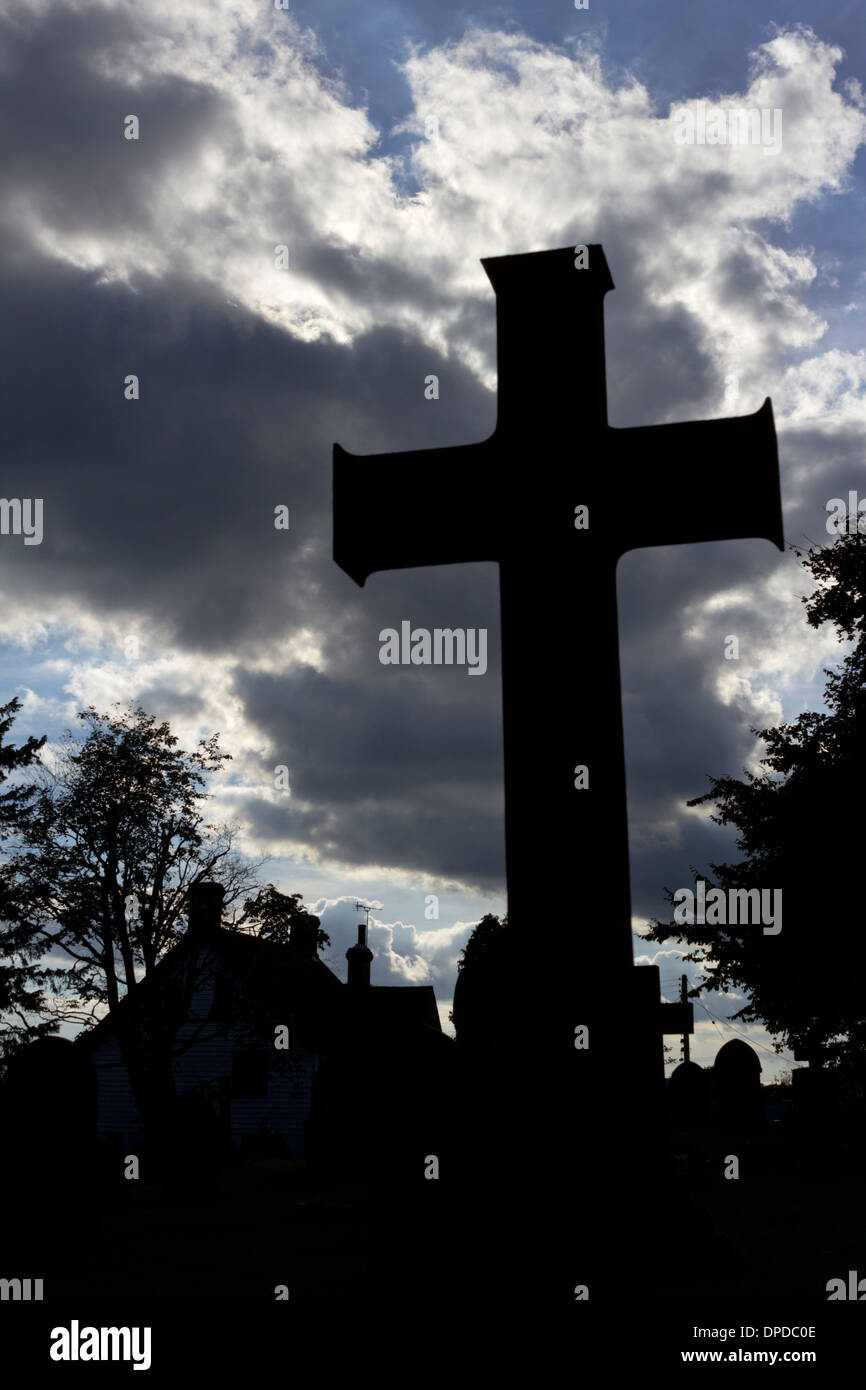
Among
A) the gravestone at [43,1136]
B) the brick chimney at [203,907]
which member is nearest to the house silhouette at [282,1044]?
the brick chimney at [203,907]

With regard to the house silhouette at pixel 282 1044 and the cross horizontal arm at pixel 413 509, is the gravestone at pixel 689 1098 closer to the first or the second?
the house silhouette at pixel 282 1044

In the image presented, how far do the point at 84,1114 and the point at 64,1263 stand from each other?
2341 millimetres

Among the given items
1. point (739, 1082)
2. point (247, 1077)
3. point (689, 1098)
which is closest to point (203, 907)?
point (247, 1077)

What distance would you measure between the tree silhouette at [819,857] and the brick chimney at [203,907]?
13.3 metres

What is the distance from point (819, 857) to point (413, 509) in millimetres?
21563

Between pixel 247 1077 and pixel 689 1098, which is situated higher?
pixel 247 1077

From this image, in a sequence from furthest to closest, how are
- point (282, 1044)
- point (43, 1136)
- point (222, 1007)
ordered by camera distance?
point (222, 1007)
point (282, 1044)
point (43, 1136)

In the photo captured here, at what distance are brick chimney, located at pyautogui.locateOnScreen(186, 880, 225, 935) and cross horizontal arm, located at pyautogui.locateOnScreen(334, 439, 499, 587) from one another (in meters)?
22.9

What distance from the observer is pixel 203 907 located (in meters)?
26.7

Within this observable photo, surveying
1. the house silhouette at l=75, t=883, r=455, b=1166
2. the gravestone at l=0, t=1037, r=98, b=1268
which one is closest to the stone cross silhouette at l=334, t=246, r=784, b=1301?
the house silhouette at l=75, t=883, r=455, b=1166

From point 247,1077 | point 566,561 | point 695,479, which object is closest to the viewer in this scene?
point 566,561

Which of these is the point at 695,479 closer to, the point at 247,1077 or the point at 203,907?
the point at 203,907

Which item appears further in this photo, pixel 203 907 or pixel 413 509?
pixel 203 907
